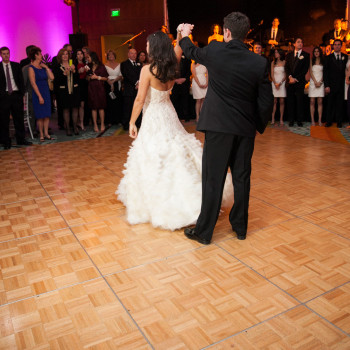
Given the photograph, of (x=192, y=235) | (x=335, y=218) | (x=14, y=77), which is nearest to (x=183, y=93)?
(x=14, y=77)

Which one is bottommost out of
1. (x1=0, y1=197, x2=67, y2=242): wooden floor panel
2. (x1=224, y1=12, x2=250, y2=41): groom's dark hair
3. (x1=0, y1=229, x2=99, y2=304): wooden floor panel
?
(x1=0, y1=229, x2=99, y2=304): wooden floor panel

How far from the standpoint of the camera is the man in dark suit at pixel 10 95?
6055 mm

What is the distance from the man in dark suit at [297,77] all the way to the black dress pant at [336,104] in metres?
0.50

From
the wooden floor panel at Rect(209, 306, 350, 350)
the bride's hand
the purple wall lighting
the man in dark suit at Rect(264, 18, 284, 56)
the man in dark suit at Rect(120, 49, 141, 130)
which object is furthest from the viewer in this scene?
the purple wall lighting

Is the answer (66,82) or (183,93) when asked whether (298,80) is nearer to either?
(183,93)

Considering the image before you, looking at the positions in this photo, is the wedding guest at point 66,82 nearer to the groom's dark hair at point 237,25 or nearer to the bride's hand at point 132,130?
the bride's hand at point 132,130

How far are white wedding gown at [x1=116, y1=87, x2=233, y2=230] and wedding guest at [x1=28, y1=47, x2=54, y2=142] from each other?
4.02 meters

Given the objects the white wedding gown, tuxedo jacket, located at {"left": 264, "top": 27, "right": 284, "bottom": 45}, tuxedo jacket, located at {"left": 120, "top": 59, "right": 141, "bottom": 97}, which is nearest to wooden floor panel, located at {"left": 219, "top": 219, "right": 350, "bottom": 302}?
the white wedding gown

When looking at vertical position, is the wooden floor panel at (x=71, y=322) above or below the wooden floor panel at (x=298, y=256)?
below

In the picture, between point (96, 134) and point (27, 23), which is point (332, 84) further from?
Answer: point (27, 23)

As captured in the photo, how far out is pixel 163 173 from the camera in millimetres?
3205

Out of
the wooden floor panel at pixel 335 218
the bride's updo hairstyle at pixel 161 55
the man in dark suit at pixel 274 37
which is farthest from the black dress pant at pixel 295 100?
the bride's updo hairstyle at pixel 161 55

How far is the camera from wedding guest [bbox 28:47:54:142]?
6.62m

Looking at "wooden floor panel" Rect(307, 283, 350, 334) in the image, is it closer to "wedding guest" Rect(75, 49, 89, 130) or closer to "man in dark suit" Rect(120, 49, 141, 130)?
"man in dark suit" Rect(120, 49, 141, 130)
